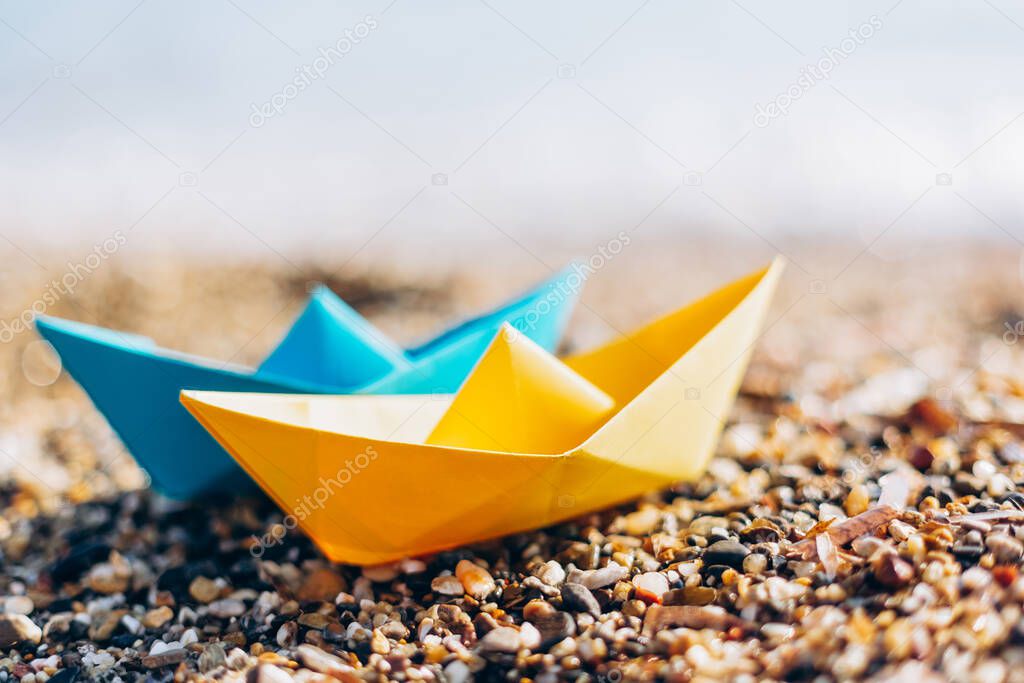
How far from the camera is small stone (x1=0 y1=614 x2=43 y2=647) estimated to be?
1872 millimetres

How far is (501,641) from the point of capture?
1.59 m

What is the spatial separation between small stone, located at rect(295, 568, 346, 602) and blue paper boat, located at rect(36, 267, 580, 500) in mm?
446

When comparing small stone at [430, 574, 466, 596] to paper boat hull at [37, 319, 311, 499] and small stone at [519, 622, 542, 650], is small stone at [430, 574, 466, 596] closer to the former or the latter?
small stone at [519, 622, 542, 650]

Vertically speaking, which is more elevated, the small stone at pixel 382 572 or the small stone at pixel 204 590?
the small stone at pixel 382 572

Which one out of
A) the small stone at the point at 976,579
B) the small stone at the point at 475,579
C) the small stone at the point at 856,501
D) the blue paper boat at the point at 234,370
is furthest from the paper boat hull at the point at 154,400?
the small stone at the point at 976,579

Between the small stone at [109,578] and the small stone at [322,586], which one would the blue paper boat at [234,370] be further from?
the small stone at [322,586]

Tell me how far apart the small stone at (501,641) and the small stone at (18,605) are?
122 cm

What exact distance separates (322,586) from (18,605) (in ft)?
2.56

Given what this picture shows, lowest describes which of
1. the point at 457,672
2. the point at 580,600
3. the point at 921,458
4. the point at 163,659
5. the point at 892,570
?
the point at 163,659

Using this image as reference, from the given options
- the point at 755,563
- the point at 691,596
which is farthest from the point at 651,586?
the point at 755,563

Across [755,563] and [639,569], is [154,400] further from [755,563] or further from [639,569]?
[755,563]

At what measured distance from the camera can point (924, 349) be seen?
3639 mm

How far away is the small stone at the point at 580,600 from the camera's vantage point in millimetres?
1695

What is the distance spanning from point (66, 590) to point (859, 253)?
642 cm
